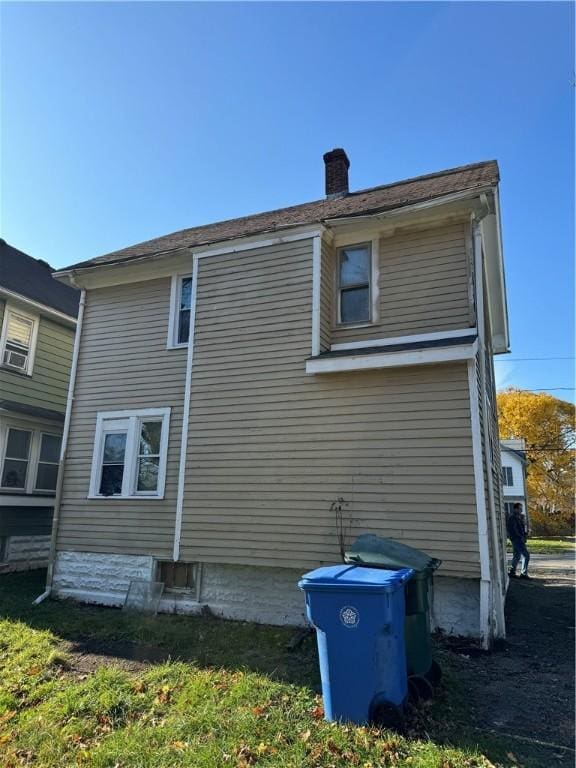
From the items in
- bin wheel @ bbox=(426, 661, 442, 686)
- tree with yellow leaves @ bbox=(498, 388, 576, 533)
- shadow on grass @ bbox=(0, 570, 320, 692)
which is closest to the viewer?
bin wheel @ bbox=(426, 661, 442, 686)

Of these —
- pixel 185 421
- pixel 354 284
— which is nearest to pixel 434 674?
pixel 185 421

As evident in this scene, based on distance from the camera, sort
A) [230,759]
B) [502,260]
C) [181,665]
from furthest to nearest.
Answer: [502,260] < [181,665] < [230,759]

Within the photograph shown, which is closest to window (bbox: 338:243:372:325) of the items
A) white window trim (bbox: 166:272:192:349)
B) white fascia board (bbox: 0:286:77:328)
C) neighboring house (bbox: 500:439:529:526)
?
white window trim (bbox: 166:272:192:349)

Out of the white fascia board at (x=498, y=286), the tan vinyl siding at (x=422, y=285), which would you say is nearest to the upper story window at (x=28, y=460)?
the tan vinyl siding at (x=422, y=285)

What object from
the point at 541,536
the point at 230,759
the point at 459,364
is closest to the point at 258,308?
the point at 459,364

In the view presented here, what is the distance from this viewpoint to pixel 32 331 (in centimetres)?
1341

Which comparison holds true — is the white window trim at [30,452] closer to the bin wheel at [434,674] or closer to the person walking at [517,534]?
the bin wheel at [434,674]

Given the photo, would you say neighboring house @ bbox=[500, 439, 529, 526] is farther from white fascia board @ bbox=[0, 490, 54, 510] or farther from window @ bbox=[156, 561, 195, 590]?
window @ bbox=[156, 561, 195, 590]

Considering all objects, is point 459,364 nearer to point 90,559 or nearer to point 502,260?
point 502,260

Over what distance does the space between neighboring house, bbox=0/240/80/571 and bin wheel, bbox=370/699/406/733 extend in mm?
10837

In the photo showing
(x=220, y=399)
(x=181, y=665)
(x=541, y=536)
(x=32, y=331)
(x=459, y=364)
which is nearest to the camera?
(x=181, y=665)

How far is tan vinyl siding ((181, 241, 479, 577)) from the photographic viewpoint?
6.93 metres

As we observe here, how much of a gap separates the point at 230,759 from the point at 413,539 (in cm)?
388

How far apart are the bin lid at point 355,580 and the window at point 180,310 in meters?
6.26
